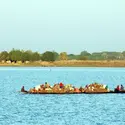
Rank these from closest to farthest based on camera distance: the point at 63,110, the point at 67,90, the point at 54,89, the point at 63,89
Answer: the point at 63,110
the point at 54,89
the point at 67,90
the point at 63,89

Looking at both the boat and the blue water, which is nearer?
the blue water

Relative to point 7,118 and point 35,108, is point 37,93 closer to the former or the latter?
point 35,108

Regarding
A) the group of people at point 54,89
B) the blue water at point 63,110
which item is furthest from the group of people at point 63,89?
the blue water at point 63,110

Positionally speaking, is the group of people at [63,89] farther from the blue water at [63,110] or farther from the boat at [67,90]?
the blue water at [63,110]

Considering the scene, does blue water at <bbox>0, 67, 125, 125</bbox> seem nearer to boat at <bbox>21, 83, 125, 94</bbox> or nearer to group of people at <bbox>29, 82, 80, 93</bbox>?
boat at <bbox>21, 83, 125, 94</bbox>

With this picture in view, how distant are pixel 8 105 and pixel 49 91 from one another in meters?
13.0

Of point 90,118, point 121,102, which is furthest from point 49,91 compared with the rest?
point 90,118

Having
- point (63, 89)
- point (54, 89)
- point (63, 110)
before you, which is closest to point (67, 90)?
point (63, 89)

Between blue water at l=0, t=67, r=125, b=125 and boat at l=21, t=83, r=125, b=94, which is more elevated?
boat at l=21, t=83, r=125, b=94

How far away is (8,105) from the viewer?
60.5 metres

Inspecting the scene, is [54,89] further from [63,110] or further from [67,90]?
[63,110]

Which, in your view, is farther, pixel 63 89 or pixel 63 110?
pixel 63 89

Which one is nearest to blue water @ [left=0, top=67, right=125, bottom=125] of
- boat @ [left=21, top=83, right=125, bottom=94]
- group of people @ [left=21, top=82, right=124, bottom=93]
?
boat @ [left=21, top=83, right=125, bottom=94]

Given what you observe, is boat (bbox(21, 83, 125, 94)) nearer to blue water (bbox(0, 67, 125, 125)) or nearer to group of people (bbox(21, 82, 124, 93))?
group of people (bbox(21, 82, 124, 93))
